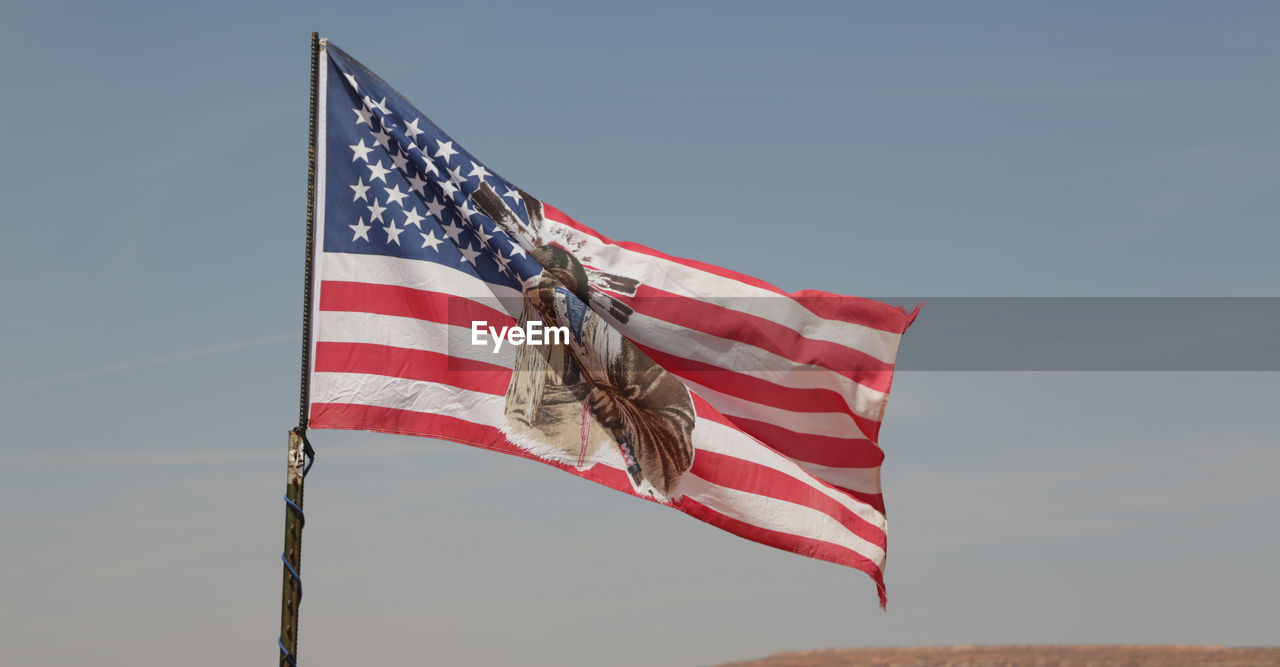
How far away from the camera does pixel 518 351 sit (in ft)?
54.4

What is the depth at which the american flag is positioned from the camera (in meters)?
16.1

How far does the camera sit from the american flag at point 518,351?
1611cm

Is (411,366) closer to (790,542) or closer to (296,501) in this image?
(296,501)

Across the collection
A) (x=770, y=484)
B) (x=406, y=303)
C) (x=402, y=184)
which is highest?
(x=402, y=184)

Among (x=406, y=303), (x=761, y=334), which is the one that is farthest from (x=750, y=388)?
(x=406, y=303)

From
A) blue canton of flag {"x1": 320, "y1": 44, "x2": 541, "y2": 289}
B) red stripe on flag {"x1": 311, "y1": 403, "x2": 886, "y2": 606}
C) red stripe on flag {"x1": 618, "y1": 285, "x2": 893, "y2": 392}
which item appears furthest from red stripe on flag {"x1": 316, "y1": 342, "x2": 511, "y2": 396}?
red stripe on flag {"x1": 618, "y1": 285, "x2": 893, "y2": 392}

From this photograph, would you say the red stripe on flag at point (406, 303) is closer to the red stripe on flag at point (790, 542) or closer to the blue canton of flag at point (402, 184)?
the blue canton of flag at point (402, 184)

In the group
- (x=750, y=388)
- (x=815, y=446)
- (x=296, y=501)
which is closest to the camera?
(x=296, y=501)

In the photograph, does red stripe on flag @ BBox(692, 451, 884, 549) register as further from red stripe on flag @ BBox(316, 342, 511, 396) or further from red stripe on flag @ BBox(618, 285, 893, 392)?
red stripe on flag @ BBox(316, 342, 511, 396)

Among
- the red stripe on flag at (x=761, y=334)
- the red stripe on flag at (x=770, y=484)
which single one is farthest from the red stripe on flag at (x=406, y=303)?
the red stripe on flag at (x=770, y=484)

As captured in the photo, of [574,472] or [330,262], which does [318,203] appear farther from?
[574,472]

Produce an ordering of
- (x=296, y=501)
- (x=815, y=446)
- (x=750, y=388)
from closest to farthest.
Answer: (x=296, y=501), (x=750, y=388), (x=815, y=446)

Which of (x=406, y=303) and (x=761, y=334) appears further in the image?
(x=761, y=334)

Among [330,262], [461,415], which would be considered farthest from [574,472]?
[330,262]
